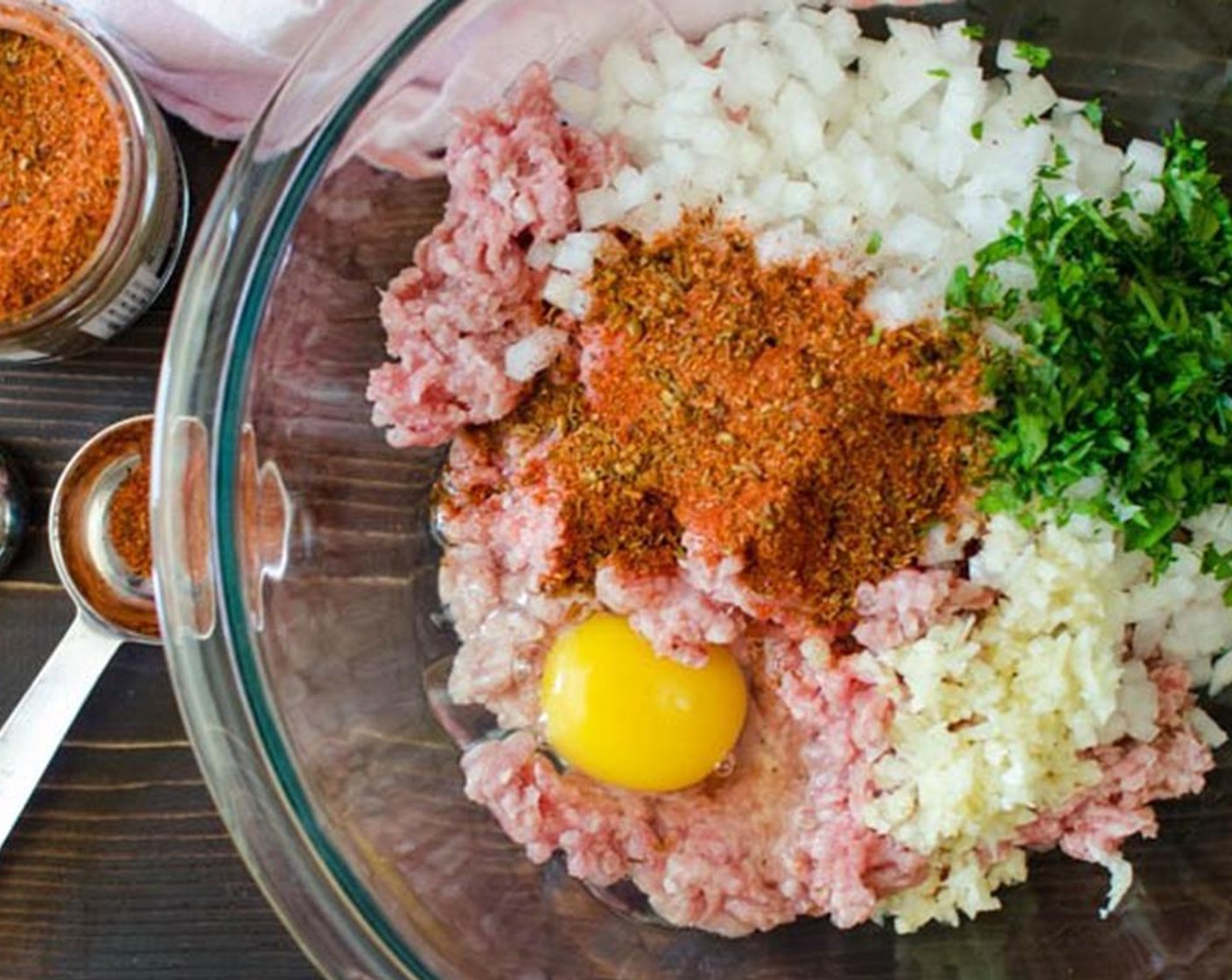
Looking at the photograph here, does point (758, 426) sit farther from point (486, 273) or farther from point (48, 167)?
point (48, 167)

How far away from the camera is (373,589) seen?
2.64 metres

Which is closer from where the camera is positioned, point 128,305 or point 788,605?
point 788,605

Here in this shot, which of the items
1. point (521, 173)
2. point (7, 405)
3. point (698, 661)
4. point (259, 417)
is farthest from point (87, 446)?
point (698, 661)

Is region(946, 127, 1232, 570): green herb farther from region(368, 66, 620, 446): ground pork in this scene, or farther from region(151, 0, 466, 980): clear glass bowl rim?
region(151, 0, 466, 980): clear glass bowl rim

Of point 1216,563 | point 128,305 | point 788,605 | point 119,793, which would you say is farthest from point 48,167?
point 1216,563

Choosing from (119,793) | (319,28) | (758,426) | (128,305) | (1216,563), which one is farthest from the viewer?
(119,793)

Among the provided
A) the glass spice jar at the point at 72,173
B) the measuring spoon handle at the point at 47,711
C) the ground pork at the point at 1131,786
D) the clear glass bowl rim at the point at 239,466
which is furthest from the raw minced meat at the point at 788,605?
the measuring spoon handle at the point at 47,711

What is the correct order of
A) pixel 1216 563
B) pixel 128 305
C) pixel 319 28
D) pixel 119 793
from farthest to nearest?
pixel 119 793 → pixel 128 305 → pixel 319 28 → pixel 1216 563

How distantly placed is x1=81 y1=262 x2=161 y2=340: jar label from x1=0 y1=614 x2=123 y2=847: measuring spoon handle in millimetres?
481

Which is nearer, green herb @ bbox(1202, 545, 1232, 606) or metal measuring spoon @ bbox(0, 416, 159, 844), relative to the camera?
green herb @ bbox(1202, 545, 1232, 606)

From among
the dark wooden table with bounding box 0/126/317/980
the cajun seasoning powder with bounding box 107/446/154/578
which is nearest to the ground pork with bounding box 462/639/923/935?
the dark wooden table with bounding box 0/126/317/980

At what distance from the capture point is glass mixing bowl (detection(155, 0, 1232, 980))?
2.35 m

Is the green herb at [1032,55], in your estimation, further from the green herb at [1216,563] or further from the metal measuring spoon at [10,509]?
the metal measuring spoon at [10,509]

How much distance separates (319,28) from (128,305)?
1.82 ft
